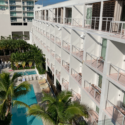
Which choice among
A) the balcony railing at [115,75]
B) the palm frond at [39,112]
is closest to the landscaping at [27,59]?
the palm frond at [39,112]

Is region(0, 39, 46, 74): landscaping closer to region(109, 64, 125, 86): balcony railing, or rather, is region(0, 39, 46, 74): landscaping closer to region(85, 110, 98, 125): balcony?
region(85, 110, 98, 125): balcony

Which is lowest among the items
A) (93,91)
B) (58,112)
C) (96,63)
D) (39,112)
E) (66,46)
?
(39,112)

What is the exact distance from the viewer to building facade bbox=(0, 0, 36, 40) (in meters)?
53.6

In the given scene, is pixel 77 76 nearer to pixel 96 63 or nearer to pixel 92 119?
pixel 96 63

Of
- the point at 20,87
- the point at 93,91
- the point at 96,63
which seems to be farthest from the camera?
the point at 20,87

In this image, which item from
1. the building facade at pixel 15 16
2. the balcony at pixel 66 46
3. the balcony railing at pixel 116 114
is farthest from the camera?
the building facade at pixel 15 16

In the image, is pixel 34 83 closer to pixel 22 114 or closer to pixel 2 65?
pixel 22 114

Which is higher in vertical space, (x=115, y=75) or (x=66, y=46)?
(x=66, y=46)

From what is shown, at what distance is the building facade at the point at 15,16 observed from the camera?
5359cm

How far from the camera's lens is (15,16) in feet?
195

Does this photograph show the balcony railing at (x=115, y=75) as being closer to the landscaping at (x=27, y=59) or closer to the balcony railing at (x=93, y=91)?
the balcony railing at (x=93, y=91)

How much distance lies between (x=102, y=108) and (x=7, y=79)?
872 cm

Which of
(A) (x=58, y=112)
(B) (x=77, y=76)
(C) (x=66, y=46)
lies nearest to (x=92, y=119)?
(A) (x=58, y=112)

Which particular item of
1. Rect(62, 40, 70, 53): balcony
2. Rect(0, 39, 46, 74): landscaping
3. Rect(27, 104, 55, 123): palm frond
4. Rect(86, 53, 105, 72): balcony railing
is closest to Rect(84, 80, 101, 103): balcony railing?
Rect(86, 53, 105, 72): balcony railing
